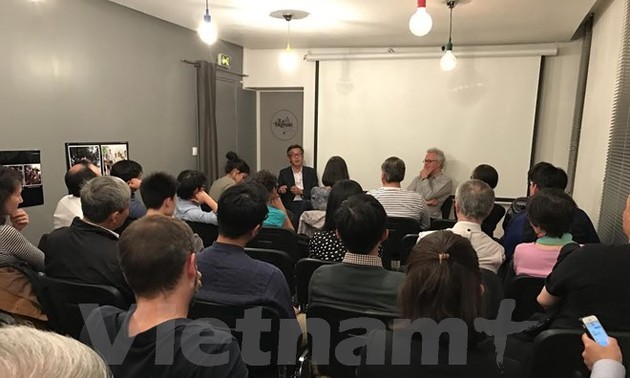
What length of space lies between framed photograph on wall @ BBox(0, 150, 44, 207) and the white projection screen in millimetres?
3854

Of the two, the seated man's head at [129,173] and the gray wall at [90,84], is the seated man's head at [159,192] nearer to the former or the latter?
the seated man's head at [129,173]

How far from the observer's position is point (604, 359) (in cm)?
132

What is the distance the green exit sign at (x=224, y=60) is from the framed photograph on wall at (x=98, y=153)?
1993 millimetres

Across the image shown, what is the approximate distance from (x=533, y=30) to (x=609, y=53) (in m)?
1.32

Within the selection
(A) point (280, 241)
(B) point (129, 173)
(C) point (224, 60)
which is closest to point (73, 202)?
(B) point (129, 173)

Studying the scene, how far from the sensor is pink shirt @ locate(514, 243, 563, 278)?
2.25 meters

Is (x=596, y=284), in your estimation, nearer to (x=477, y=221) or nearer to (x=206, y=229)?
(x=477, y=221)

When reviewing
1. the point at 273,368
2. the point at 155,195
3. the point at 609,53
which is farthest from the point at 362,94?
the point at 273,368

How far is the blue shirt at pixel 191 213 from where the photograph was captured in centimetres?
325

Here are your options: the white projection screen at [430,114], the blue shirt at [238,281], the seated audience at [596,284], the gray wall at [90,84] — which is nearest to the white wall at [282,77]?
the white projection screen at [430,114]

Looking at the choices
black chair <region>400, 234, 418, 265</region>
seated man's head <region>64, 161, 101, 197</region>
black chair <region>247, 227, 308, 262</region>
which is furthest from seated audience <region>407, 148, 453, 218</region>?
seated man's head <region>64, 161, 101, 197</region>

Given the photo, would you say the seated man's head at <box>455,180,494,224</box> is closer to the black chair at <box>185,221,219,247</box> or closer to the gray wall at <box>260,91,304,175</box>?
the black chair at <box>185,221,219,247</box>

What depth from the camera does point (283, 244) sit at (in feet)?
10.2

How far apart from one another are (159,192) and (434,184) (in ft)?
12.3
